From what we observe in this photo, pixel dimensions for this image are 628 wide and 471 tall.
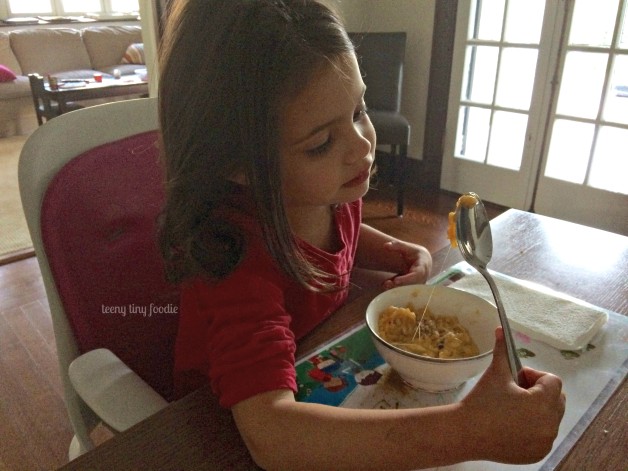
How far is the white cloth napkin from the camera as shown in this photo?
687 mm

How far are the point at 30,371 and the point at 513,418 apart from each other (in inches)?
68.0

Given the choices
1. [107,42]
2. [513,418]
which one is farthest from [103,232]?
[107,42]

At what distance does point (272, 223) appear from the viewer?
625 millimetres

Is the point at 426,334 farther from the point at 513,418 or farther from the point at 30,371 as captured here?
the point at 30,371

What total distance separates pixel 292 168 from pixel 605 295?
518mm

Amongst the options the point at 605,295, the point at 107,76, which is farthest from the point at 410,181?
the point at 107,76

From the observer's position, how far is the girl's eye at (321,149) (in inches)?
24.1

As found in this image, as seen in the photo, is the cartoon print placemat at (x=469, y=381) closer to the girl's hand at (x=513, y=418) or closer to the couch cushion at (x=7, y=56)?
the girl's hand at (x=513, y=418)

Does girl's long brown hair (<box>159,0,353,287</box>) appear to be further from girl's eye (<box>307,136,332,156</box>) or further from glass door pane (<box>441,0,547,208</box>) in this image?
glass door pane (<box>441,0,547,208</box>)

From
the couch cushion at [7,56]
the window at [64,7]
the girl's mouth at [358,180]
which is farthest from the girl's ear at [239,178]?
the window at [64,7]

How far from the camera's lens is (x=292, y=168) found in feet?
2.03

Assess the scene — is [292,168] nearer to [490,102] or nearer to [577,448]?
[577,448]

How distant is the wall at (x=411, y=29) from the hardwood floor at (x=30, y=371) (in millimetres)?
819

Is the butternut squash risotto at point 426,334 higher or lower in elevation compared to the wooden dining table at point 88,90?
higher
